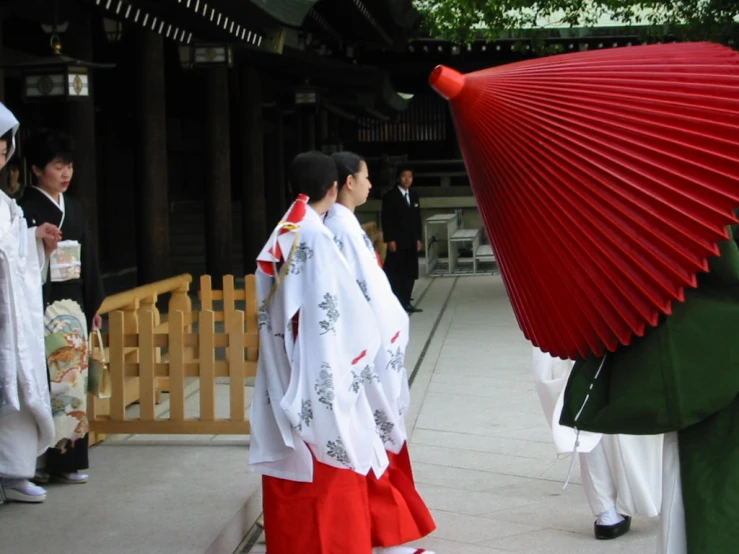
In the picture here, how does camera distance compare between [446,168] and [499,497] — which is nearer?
[499,497]

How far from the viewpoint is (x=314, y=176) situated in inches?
172

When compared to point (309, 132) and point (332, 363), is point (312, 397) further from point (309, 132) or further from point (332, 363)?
point (309, 132)

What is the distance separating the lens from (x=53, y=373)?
5.16 m

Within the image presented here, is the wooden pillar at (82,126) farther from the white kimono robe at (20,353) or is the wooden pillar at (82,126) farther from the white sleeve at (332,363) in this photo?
the white sleeve at (332,363)

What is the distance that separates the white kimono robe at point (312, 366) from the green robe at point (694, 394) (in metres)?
1.84

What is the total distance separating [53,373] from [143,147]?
528 cm

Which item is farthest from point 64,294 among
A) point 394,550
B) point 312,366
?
point 394,550

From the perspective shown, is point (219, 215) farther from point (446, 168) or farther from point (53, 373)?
point (446, 168)

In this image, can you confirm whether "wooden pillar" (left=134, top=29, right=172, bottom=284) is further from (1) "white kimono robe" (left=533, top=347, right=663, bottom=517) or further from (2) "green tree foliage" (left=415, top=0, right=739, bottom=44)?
(1) "white kimono robe" (left=533, top=347, right=663, bottom=517)

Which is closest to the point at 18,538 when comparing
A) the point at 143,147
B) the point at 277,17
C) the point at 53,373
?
the point at 53,373

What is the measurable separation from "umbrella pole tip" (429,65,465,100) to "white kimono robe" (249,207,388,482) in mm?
2038

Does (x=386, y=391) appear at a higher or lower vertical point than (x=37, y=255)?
lower

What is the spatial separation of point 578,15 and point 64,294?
11553 mm

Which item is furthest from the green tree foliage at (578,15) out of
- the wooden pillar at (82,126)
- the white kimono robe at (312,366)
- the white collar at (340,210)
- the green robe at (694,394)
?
the green robe at (694,394)
